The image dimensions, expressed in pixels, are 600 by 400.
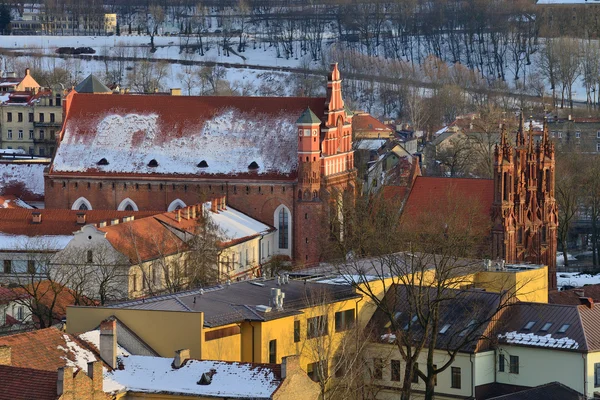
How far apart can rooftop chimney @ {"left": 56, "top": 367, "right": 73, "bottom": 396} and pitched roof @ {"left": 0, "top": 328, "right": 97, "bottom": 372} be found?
4.14 metres

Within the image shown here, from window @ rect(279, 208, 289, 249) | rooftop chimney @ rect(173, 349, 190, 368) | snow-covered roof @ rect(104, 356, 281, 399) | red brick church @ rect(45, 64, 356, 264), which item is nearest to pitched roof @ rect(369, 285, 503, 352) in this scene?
rooftop chimney @ rect(173, 349, 190, 368)

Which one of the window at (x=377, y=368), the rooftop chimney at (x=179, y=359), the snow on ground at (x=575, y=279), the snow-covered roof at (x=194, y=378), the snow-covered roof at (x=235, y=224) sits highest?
the rooftop chimney at (x=179, y=359)

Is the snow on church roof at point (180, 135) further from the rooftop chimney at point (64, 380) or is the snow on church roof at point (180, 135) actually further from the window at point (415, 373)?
the rooftop chimney at point (64, 380)

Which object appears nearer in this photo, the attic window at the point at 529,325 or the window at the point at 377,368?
the window at the point at 377,368

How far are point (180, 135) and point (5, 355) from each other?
151 ft

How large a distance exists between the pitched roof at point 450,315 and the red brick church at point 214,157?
27.5 meters

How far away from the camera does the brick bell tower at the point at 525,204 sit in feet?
269

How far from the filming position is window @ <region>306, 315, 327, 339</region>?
56094 millimetres

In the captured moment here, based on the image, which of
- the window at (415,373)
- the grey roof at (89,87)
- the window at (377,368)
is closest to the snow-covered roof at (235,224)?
the grey roof at (89,87)

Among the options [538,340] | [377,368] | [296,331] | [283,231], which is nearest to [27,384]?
[296,331]

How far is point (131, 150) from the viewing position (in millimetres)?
93375

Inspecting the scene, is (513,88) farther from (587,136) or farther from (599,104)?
(587,136)

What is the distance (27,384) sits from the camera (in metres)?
45.7

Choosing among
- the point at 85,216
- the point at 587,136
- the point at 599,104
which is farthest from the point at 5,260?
the point at 599,104
